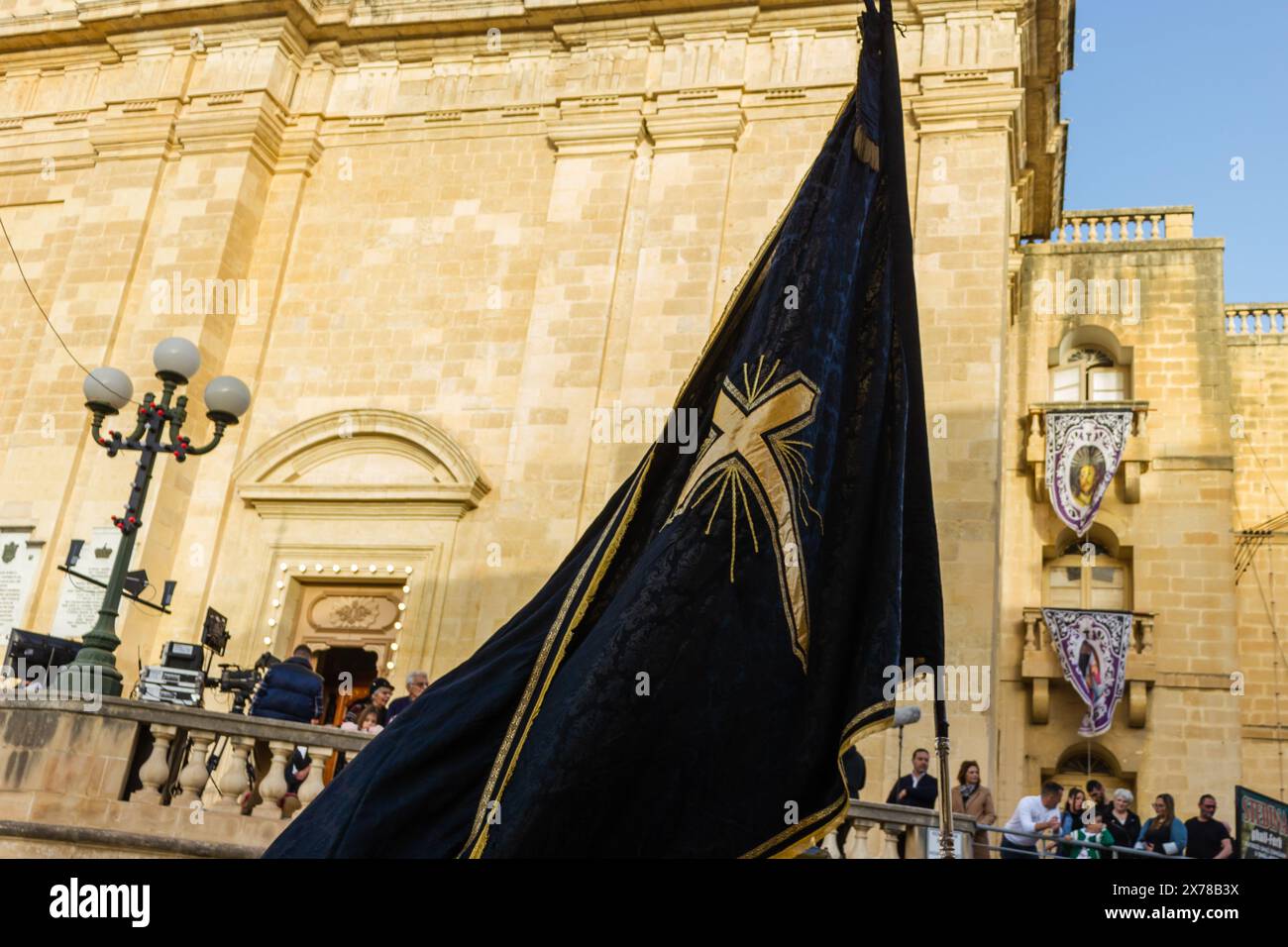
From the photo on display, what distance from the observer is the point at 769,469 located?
3.35m

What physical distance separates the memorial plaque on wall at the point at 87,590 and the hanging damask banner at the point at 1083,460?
1246cm

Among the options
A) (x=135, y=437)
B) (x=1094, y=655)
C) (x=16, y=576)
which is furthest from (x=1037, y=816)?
(x=16, y=576)

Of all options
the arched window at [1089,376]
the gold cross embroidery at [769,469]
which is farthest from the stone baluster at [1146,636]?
the gold cross embroidery at [769,469]

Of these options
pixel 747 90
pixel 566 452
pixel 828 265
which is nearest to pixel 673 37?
pixel 747 90

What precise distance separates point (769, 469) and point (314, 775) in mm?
6429

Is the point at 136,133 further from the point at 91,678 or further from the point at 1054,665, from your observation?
the point at 1054,665

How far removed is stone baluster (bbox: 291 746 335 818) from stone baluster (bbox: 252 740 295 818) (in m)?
0.14

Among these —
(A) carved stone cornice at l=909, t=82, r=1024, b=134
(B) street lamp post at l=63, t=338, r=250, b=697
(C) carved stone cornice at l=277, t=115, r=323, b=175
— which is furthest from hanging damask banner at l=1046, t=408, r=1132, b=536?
(B) street lamp post at l=63, t=338, r=250, b=697

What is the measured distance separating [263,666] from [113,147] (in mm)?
9131

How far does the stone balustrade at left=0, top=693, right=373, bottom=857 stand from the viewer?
858 cm

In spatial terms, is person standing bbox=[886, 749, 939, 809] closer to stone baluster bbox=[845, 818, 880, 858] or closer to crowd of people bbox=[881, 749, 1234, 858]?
crowd of people bbox=[881, 749, 1234, 858]

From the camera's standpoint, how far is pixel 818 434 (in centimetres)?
344
